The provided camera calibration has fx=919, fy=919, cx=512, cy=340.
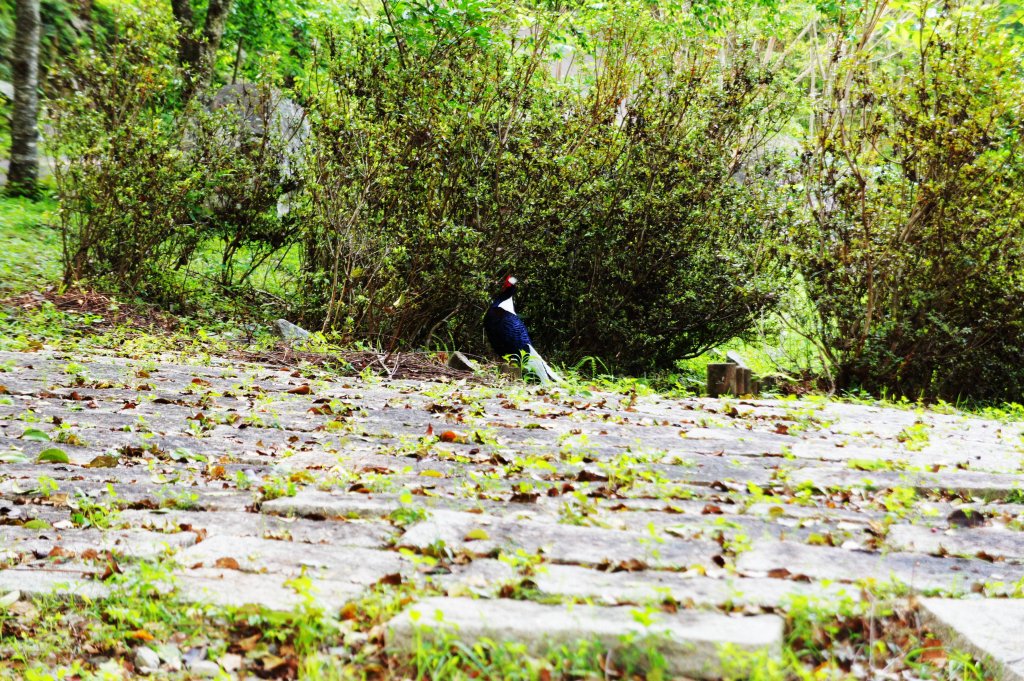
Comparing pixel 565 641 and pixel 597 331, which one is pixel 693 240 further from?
pixel 565 641

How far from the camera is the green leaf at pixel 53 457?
3785 mm

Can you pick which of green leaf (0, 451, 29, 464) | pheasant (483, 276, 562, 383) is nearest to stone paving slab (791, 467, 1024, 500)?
green leaf (0, 451, 29, 464)

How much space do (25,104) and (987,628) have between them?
44.2 feet

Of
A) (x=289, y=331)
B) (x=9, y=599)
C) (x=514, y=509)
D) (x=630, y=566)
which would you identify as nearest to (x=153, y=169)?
(x=289, y=331)

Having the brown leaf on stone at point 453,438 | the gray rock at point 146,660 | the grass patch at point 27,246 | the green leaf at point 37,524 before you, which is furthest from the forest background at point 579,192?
the gray rock at point 146,660

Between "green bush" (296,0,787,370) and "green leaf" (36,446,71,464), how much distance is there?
4318 mm

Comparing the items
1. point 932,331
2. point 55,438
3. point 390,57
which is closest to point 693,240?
point 932,331

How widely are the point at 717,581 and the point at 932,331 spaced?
24.7 ft

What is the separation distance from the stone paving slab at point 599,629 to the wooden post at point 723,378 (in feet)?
21.6

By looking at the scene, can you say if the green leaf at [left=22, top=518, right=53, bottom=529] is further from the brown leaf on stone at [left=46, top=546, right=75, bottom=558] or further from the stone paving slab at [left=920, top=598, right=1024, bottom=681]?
the stone paving slab at [left=920, top=598, right=1024, bottom=681]

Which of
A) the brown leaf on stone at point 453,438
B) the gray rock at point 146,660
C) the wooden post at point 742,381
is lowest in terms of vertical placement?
the wooden post at point 742,381

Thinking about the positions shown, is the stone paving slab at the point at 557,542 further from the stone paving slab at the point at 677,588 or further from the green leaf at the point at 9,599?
the green leaf at the point at 9,599

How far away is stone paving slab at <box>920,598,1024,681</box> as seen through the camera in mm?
1899

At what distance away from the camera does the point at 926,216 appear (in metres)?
8.62
